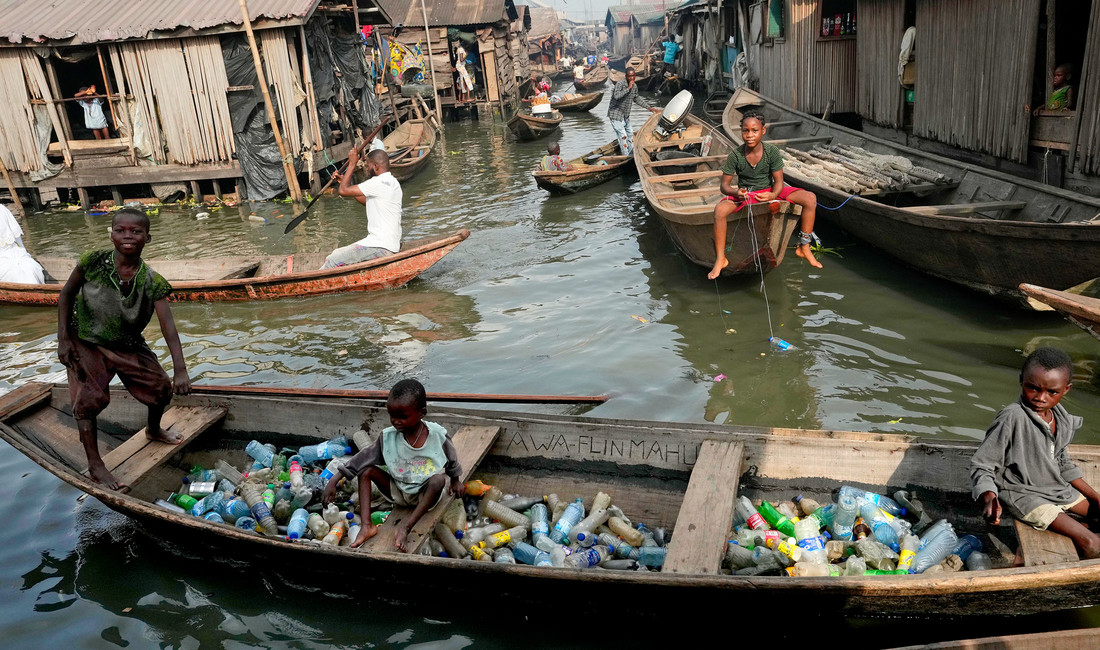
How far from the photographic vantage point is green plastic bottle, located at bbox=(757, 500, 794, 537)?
4043mm

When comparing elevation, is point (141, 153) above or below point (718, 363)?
above

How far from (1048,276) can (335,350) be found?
21.6ft

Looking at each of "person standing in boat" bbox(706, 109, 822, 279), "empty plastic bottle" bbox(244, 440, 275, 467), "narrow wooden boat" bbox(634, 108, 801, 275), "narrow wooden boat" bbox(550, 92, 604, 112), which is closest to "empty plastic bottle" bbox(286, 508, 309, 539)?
"empty plastic bottle" bbox(244, 440, 275, 467)

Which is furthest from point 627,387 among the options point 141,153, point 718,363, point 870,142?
point 141,153

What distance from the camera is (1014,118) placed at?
840 centimetres

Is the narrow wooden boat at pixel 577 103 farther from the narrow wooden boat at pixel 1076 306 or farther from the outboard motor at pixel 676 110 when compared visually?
the narrow wooden boat at pixel 1076 306

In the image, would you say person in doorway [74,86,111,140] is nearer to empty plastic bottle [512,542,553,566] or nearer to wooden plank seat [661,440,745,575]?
empty plastic bottle [512,542,553,566]

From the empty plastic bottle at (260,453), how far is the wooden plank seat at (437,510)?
1362 mm

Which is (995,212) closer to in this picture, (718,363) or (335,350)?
(718,363)

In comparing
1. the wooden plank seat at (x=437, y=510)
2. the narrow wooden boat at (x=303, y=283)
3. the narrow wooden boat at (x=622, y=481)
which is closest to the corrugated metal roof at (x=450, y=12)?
the narrow wooden boat at (x=303, y=283)

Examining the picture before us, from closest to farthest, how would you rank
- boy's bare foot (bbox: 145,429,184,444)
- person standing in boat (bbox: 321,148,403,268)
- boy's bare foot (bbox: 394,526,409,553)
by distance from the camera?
boy's bare foot (bbox: 394,526,409,553) < boy's bare foot (bbox: 145,429,184,444) < person standing in boat (bbox: 321,148,403,268)

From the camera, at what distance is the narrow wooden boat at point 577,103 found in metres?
27.0

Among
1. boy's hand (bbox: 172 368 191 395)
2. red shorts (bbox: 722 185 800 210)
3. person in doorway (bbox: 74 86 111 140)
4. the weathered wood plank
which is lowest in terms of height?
the weathered wood plank

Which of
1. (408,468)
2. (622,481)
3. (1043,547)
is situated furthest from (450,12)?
(1043,547)
